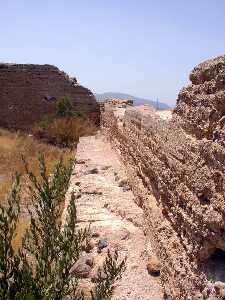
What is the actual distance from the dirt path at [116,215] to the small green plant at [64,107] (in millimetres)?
6479

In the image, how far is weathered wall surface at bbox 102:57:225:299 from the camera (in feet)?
10.7

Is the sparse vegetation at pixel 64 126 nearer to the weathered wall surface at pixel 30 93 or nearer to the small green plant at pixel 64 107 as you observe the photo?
the small green plant at pixel 64 107

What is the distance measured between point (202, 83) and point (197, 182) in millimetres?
1329

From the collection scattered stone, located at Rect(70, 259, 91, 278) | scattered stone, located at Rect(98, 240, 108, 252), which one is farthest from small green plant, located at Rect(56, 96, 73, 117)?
scattered stone, located at Rect(70, 259, 91, 278)

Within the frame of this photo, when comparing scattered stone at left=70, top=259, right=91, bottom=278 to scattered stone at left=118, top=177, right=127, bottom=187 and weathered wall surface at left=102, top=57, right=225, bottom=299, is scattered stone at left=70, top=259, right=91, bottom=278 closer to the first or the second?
weathered wall surface at left=102, top=57, right=225, bottom=299

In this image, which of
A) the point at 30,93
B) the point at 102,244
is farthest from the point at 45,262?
the point at 30,93

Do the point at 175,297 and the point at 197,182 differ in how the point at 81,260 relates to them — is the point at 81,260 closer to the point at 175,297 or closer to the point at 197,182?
the point at 175,297

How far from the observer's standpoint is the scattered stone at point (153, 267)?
4.38 m

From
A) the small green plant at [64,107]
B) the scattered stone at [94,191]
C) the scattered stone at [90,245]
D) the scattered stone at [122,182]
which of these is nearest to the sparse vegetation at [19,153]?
the small green plant at [64,107]

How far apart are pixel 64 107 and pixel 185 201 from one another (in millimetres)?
13247

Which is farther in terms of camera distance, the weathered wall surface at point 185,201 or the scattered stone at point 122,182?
the scattered stone at point 122,182

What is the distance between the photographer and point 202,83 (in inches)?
179

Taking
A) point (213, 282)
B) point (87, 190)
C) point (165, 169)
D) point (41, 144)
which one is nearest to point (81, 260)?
point (165, 169)

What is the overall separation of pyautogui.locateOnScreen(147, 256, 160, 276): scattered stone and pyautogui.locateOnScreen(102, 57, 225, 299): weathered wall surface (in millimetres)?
71
